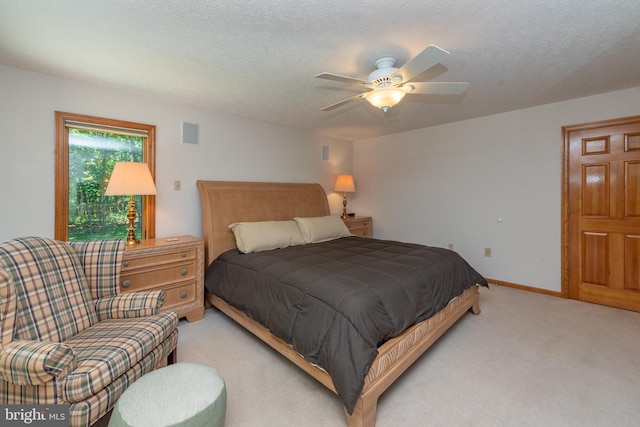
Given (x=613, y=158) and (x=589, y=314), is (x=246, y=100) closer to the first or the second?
(x=613, y=158)

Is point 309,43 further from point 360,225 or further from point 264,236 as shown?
point 360,225

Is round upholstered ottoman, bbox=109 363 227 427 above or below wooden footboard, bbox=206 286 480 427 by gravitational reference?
above

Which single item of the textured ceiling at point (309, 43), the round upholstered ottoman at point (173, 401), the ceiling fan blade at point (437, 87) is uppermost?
the textured ceiling at point (309, 43)

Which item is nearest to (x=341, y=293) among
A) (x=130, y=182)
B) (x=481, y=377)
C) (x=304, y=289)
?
(x=304, y=289)

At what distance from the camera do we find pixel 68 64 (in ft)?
7.88

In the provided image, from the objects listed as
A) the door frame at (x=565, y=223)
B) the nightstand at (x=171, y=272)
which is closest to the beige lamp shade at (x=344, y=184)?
the nightstand at (x=171, y=272)

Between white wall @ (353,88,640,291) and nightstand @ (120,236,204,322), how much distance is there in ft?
11.1

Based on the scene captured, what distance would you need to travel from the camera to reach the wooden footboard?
1.58 meters

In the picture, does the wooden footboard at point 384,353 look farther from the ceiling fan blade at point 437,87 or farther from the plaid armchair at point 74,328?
the ceiling fan blade at point 437,87

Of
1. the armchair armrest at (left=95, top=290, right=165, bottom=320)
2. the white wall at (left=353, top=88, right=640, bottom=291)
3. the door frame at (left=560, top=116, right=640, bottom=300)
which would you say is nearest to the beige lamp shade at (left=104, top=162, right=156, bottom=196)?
the armchair armrest at (left=95, top=290, right=165, bottom=320)

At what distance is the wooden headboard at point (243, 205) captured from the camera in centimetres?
337

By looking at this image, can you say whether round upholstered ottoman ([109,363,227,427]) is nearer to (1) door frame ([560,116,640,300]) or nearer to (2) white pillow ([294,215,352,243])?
(2) white pillow ([294,215,352,243])

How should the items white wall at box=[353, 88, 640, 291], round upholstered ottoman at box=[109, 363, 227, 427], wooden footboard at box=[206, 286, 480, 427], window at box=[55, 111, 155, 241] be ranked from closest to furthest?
round upholstered ottoman at box=[109, 363, 227, 427]
wooden footboard at box=[206, 286, 480, 427]
window at box=[55, 111, 155, 241]
white wall at box=[353, 88, 640, 291]

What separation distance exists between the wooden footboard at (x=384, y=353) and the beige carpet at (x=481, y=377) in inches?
5.9
